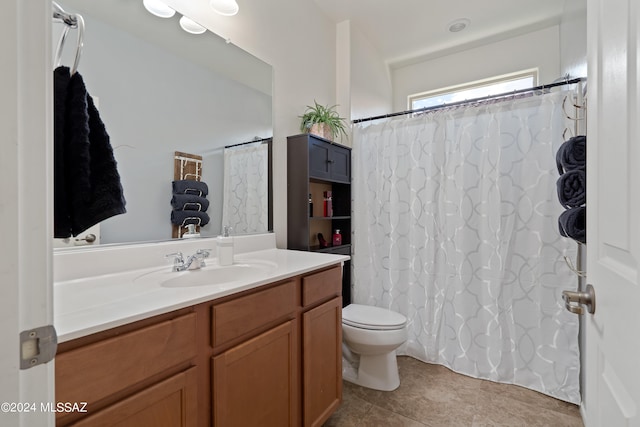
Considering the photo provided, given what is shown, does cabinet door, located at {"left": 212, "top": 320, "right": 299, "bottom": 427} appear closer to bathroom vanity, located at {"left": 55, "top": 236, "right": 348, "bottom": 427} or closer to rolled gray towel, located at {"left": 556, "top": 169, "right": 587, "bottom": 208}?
bathroom vanity, located at {"left": 55, "top": 236, "right": 348, "bottom": 427}

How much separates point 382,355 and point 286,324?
991 millimetres

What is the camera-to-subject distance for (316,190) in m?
2.34

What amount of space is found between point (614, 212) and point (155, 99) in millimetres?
1637

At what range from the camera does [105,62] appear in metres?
1.17

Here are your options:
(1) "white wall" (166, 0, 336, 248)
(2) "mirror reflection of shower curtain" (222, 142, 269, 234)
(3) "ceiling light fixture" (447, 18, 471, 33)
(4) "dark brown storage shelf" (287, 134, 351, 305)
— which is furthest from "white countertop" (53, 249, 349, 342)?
(3) "ceiling light fixture" (447, 18, 471, 33)

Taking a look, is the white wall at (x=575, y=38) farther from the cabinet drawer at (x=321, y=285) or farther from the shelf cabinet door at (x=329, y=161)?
the cabinet drawer at (x=321, y=285)

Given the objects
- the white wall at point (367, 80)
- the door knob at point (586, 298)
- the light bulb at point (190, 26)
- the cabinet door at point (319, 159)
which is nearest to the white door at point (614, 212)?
the door knob at point (586, 298)

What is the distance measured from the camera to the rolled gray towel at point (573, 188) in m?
1.25

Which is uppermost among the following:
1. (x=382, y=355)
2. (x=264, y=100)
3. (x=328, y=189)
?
(x=264, y=100)

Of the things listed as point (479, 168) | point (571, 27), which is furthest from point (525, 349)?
point (571, 27)

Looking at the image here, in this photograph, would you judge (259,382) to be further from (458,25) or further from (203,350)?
(458,25)

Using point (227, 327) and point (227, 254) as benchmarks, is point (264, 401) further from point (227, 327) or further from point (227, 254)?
point (227, 254)

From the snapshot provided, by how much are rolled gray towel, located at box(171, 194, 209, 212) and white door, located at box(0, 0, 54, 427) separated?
1.02m

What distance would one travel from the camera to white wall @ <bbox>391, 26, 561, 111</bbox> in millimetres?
2639
